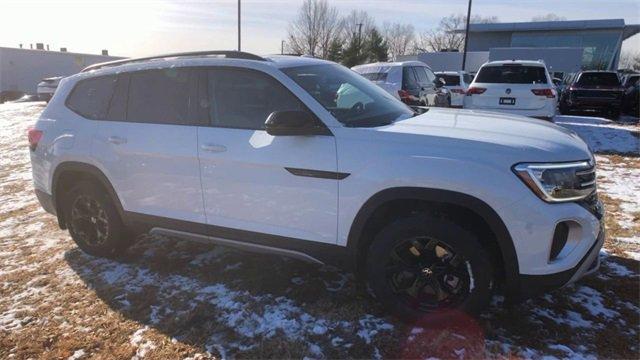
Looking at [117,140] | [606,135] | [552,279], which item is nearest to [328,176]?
[552,279]

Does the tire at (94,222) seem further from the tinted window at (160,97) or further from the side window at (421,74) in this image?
the side window at (421,74)

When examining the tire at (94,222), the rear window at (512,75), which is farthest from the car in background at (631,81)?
the tire at (94,222)

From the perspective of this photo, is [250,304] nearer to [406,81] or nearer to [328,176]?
[328,176]

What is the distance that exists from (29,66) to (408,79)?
136 ft

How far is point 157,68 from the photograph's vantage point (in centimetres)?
418

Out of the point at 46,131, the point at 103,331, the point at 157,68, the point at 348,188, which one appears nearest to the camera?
the point at 348,188

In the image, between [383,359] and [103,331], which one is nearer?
[383,359]

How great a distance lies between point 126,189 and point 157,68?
1080 mm

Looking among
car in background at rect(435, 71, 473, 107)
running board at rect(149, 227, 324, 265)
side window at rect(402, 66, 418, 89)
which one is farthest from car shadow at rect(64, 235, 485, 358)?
car in background at rect(435, 71, 473, 107)

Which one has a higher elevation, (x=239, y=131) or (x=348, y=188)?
A: (x=239, y=131)

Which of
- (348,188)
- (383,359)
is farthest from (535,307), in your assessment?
(348,188)

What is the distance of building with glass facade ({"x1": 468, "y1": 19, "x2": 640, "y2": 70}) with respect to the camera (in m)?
50.6

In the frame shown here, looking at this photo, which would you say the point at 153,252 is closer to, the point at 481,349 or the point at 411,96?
the point at 481,349

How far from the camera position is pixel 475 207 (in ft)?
9.55
